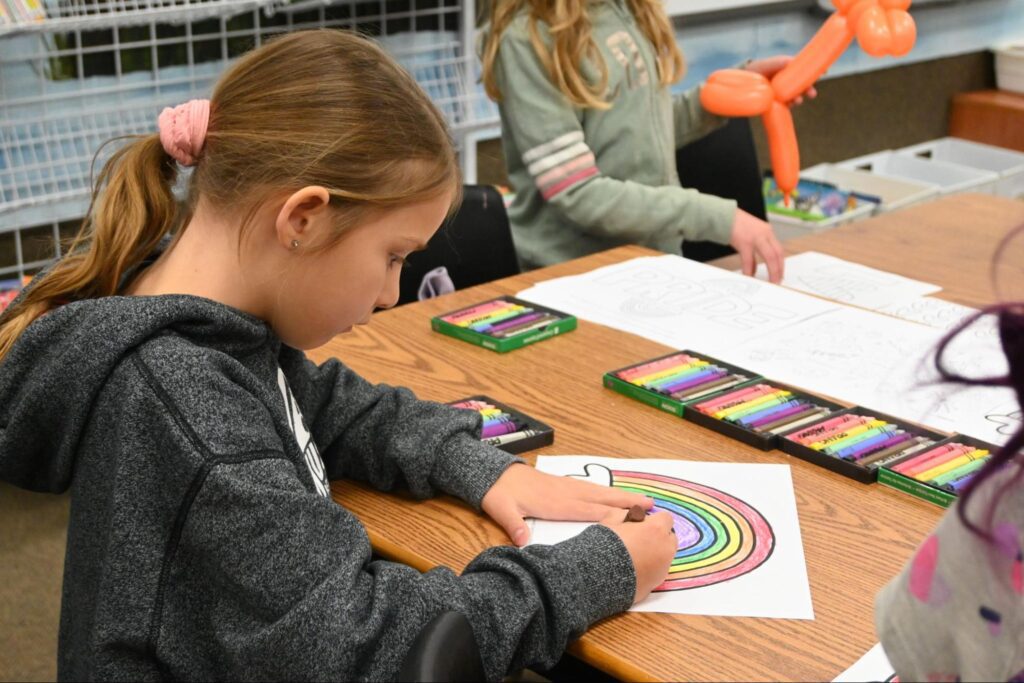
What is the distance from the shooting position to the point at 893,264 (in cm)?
170

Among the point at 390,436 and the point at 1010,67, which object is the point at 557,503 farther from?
the point at 1010,67

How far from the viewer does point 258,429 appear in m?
0.81

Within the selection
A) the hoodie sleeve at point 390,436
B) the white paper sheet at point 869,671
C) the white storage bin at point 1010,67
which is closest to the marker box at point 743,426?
the hoodie sleeve at point 390,436

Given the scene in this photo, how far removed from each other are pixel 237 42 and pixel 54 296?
4.15 ft

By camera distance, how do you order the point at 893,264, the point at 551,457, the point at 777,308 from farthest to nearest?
the point at 893,264 < the point at 777,308 < the point at 551,457

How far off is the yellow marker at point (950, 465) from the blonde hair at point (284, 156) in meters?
0.46

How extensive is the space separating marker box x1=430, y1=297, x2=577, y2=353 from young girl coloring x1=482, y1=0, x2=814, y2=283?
0.45 m

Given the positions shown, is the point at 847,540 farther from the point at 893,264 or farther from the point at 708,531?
the point at 893,264

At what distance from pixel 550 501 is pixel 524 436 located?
14cm

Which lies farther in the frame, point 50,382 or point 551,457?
point 551,457

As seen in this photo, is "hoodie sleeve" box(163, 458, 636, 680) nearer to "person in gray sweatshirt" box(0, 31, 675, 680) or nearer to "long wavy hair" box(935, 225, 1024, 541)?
"person in gray sweatshirt" box(0, 31, 675, 680)

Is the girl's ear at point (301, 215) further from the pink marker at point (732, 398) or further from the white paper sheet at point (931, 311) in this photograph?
the white paper sheet at point (931, 311)

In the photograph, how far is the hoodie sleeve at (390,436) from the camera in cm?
98

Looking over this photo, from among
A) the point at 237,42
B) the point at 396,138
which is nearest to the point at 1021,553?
the point at 396,138
